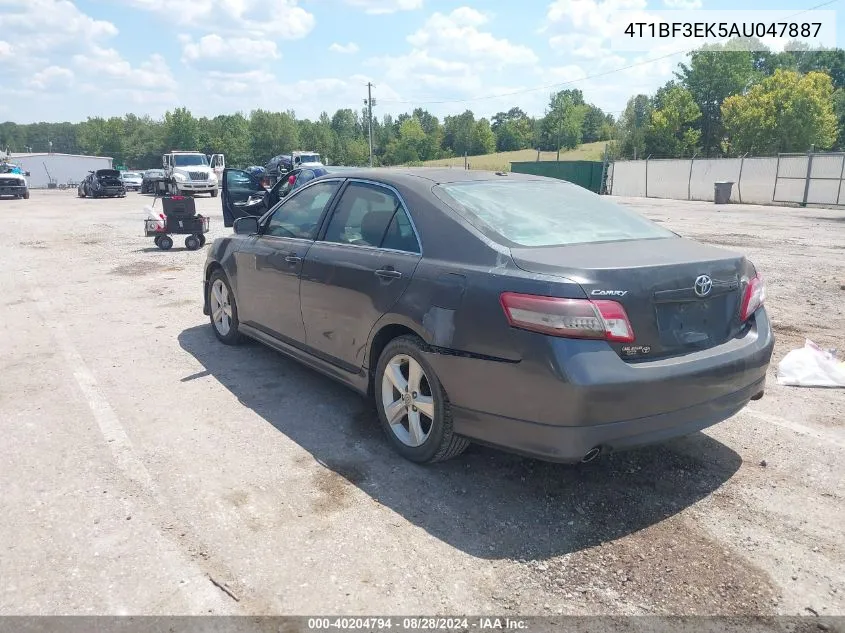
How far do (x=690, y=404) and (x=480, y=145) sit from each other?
363 feet

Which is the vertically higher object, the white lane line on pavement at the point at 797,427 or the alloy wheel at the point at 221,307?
the alloy wheel at the point at 221,307

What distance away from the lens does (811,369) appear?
5211 millimetres

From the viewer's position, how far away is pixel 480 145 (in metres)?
109

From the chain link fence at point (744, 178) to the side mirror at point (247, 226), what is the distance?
28.1 metres

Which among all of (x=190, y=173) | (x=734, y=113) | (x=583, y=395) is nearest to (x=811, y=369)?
(x=583, y=395)

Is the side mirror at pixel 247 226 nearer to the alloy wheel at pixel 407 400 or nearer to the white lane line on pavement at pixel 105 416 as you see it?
the white lane line on pavement at pixel 105 416

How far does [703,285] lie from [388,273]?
5.60 feet

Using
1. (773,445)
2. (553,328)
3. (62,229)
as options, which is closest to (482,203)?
(553,328)

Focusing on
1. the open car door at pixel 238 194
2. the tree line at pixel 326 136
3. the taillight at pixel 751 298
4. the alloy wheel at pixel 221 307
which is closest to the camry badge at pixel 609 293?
the taillight at pixel 751 298

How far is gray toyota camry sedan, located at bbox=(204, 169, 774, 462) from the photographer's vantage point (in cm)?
296

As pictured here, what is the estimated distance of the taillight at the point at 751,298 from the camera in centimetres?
353

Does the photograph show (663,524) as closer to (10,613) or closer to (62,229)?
(10,613)

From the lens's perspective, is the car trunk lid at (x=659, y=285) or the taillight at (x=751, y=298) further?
the taillight at (x=751, y=298)

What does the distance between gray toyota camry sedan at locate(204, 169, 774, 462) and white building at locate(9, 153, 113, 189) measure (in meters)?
73.7
